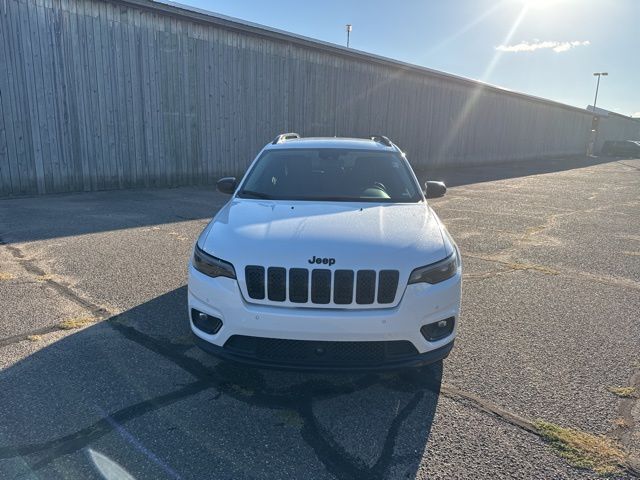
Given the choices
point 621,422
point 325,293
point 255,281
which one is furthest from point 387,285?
point 621,422

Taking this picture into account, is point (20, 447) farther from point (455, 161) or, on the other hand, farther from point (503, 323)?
point (455, 161)

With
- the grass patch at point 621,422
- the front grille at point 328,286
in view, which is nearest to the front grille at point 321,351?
the front grille at point 328,286

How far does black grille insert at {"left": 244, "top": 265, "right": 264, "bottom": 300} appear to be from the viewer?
2717 mm

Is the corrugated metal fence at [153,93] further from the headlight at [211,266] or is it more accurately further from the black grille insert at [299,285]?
the black grille insert at [299,285]

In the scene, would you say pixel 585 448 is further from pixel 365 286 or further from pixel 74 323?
pixel 74 323

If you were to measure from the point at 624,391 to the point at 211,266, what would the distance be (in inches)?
119

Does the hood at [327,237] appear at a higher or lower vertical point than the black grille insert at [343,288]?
higher

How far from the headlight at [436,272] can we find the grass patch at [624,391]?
1.45 metres

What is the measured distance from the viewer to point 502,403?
9.65ft

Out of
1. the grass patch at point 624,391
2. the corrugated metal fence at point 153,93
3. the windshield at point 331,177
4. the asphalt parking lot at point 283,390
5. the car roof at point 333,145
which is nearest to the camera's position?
the asphalt parking lot at point 283,390

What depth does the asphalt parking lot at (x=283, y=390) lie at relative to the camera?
2.39 meters

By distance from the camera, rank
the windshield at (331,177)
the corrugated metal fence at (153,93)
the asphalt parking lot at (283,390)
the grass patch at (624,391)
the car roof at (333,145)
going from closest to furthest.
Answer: the asphalt parking lot at (283,390) < the grass patch at (624,391) < the windshield at (331,177) < the car roof at (333,145) < the corrugated metal fence at (153,93)

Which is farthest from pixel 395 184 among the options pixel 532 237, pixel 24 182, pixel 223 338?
pixel 24 182

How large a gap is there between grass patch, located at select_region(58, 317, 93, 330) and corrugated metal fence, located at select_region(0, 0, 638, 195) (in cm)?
821
